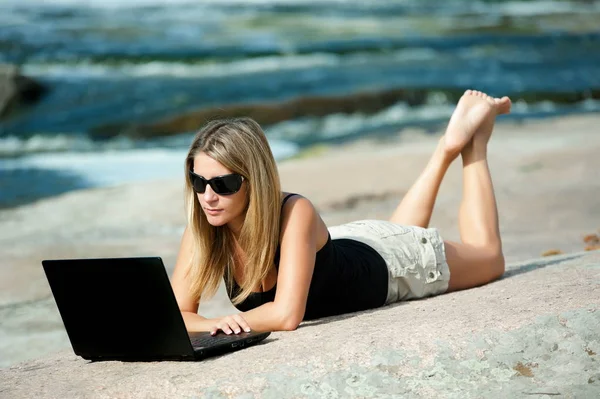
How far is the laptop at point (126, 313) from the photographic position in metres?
3.30

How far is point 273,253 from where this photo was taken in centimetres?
377

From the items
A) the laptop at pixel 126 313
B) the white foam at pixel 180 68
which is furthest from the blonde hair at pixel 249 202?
the white foam at pixel 180 68

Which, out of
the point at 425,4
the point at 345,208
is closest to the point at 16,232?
the point at 345,208

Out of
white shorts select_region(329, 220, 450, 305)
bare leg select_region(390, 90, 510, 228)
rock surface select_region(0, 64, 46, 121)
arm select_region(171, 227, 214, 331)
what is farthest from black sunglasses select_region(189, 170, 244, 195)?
rock surface select_region(0, 64, 46, 121)

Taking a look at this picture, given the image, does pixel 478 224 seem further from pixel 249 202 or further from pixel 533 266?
pixel 249 202

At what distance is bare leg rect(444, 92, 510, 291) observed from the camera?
15.3 ft

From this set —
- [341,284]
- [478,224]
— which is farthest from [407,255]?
[478,224]

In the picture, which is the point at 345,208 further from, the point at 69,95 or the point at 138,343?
the point at 69,95

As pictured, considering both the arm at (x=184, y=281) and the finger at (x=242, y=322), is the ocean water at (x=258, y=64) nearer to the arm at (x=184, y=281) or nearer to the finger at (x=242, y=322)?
the arm at (x=184, y=281)

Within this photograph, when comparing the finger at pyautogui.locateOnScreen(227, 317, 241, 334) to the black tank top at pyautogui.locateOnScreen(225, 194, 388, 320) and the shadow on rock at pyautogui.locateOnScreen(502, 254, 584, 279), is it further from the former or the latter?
the shadow on rock at pyautogui.locateOnScreen(502, 254, 584, 279)

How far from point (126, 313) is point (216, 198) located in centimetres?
58

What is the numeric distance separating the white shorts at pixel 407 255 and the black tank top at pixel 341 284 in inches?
3.4

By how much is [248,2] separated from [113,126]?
8.35 metres

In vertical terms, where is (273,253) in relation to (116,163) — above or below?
above
